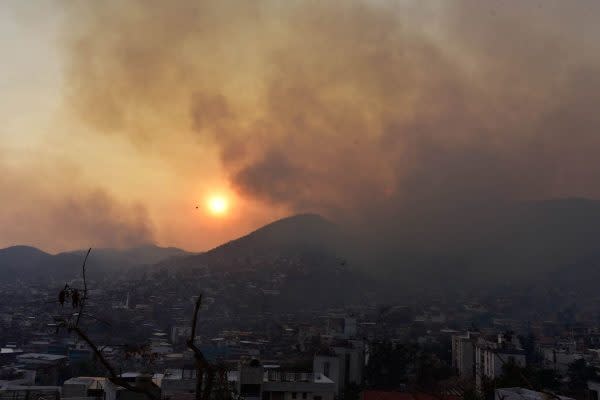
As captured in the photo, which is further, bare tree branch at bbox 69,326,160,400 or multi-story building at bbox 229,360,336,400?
multi-story building at bbox 229,360,336,400

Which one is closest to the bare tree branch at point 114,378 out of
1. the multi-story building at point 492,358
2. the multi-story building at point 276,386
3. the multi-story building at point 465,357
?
the multi-story building at point 276,386

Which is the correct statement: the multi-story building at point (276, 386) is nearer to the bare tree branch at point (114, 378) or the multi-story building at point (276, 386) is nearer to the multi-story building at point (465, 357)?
the bare tree branch at point (114, 378)

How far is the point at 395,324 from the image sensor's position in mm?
75250

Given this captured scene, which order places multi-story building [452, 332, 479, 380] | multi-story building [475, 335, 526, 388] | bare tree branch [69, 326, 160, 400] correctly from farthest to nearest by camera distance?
multi-story building [452, 332, 479, 380] → multi-story building [475, 335, 526, 388] → bare tree branch [69, 326, 160, 400]

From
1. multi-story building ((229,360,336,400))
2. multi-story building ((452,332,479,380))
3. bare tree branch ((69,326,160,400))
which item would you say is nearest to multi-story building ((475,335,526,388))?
multi-story building ((452,332,479,380))

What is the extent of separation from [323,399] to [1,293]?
285 feet

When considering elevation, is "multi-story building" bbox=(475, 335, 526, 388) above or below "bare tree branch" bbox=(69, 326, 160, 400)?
below

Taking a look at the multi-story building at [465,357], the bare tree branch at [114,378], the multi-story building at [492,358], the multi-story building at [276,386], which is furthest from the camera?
the multi-story building at [465,357]

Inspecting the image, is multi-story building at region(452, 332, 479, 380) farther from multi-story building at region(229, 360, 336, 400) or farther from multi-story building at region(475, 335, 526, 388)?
multi-story building at region(229, 360, 336, 400)

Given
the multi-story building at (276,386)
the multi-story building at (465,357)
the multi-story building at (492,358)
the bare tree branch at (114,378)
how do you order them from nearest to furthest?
the bare tree branch at (114,378)
the multi-story building at (276,386)
the multi-story building at (492,358)
the multi-story building at (465,357)

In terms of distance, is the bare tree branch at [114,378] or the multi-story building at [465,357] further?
the multi-story building at [465,357]

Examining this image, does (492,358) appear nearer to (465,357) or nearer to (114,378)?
(465,357)

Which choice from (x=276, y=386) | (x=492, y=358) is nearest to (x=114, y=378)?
(x=276, y=386)

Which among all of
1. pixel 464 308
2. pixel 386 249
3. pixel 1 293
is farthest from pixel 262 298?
pixel 386 249
